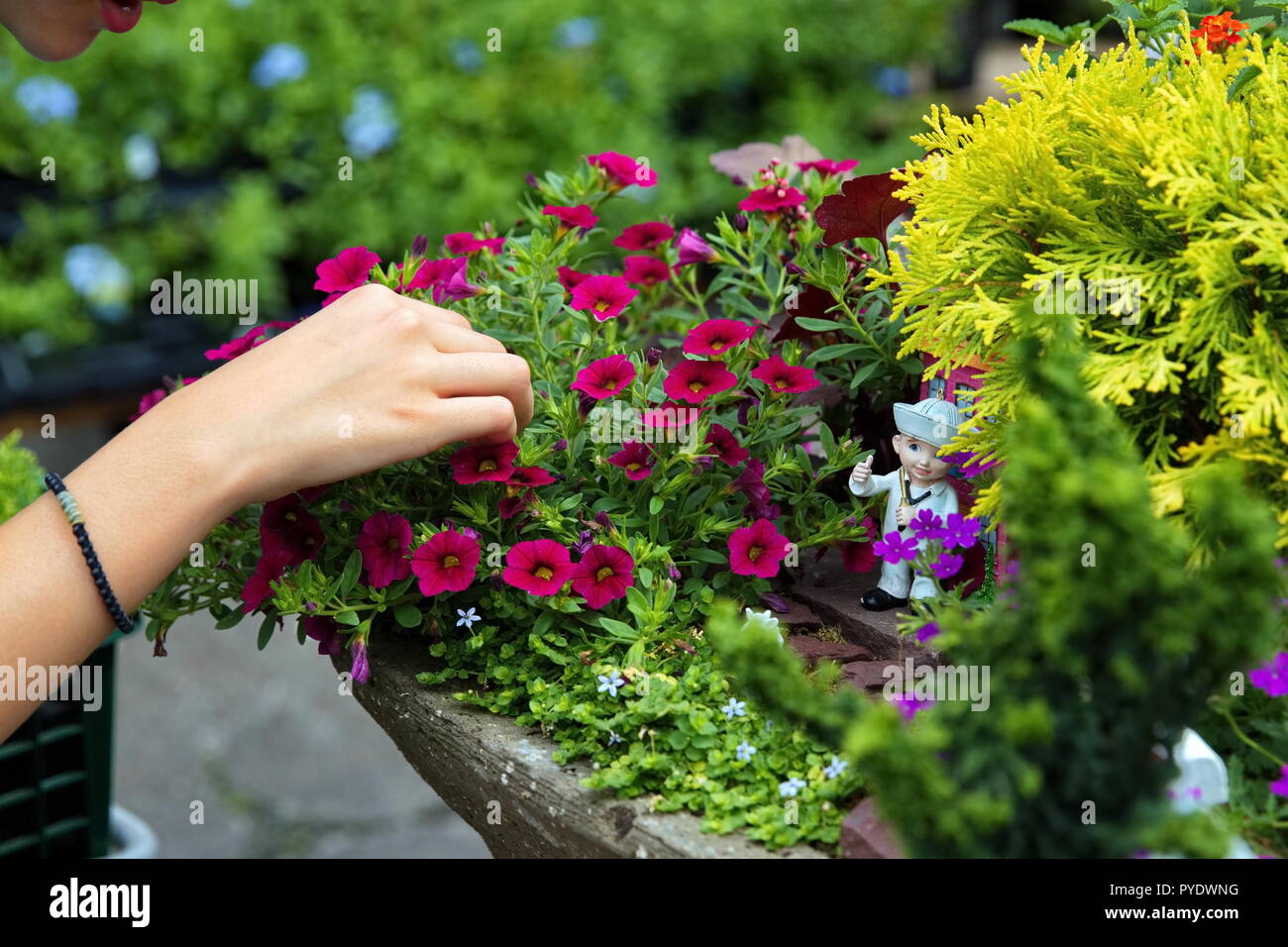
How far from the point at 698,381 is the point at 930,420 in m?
0.27

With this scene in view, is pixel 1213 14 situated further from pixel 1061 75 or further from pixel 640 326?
pixel 640 326

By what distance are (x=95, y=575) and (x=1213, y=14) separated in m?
1.46

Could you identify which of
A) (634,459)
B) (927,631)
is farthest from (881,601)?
(634,459)

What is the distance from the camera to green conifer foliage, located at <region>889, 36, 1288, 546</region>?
3.71ft

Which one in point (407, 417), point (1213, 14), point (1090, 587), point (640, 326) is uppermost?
point (1213, 14)

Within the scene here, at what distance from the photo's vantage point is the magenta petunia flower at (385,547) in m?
1.45

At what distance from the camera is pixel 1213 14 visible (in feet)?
5.21

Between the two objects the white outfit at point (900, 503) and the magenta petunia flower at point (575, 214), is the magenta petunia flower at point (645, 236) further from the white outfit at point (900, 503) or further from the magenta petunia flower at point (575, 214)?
the white outfit at point (900, 503)

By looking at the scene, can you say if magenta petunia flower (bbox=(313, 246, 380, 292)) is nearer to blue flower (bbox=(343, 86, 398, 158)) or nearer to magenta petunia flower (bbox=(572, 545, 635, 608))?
magenta petunia flower (bbox=(572, 545, 635, 608))

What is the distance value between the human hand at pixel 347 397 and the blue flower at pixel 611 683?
0.28m

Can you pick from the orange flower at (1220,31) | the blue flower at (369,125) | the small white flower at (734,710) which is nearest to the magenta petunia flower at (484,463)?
the small white flower at (734,710)

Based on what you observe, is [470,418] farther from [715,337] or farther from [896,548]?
[896,548]

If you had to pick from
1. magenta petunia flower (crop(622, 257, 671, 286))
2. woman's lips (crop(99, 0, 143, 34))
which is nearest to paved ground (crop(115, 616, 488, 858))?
magenta petunia flower (crop(622, 257, 671, 286))

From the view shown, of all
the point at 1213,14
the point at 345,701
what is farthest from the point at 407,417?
the point at 345,701
